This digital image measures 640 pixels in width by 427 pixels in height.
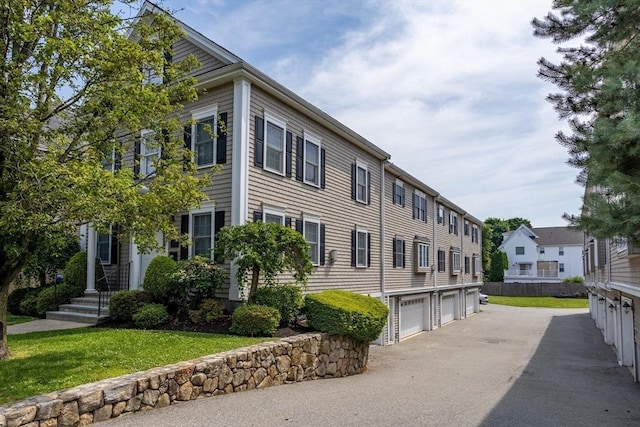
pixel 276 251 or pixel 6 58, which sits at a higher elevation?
pixel 6 58

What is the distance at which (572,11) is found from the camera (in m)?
5.01

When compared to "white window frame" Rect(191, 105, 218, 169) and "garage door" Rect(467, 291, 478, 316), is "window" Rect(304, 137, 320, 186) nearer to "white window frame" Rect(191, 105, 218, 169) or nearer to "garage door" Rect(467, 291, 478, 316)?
"white window frame" Rect(191, 105, 218, 169)

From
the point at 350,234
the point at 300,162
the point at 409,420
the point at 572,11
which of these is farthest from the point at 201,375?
the point at 350,234

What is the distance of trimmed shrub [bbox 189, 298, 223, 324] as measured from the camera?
1128cm

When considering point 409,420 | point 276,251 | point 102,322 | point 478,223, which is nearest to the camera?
point 409,420

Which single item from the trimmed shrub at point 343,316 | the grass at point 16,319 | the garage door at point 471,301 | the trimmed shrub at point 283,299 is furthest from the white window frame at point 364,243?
the garage door at point 471,301

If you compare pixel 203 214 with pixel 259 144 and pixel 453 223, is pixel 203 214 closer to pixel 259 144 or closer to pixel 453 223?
pixel 259 144

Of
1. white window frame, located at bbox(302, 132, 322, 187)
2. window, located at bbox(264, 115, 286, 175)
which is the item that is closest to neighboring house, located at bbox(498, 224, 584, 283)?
white window frame, located at bbox(302, 132, 322, 187)

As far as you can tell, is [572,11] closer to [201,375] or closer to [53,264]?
[201,375]

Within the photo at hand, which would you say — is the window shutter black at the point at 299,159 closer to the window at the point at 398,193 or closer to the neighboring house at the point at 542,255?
the window at the point at 398,193

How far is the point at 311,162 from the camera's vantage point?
15.1 metres

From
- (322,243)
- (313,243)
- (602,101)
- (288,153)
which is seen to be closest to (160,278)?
(313,243)

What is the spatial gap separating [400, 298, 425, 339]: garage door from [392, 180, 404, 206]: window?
4.87 meters

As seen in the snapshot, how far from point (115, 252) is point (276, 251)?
6.36 metres
